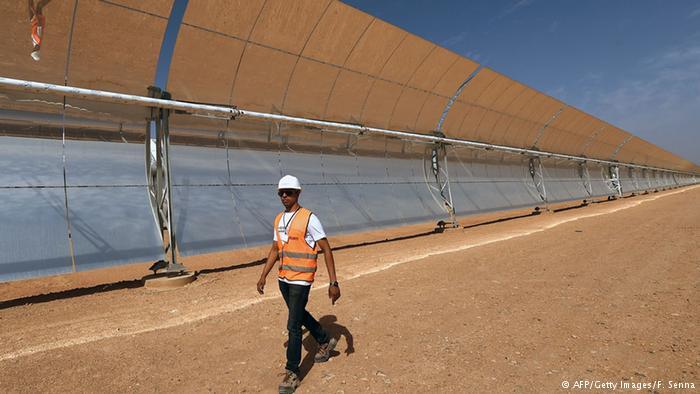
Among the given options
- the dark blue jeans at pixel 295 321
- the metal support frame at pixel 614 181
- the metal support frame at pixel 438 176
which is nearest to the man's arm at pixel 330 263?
the dark blue jeans at pixel 295 321

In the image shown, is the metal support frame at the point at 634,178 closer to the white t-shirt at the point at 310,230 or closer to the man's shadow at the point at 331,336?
the man's shadow at the point at 331,336

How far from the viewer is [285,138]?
12320mm

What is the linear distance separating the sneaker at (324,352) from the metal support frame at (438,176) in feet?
43.4

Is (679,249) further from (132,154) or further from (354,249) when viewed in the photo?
(132,154)

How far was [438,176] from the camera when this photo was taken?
1683 centimetres

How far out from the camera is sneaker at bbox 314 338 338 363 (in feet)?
11.9

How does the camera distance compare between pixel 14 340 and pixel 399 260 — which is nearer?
pixel 14 340

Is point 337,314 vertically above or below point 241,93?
below

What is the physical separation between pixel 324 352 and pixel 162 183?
707 centimetres

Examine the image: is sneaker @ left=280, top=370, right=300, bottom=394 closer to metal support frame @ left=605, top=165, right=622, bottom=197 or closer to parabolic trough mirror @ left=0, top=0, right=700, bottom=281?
parabolic trough mirror @ left=0, top=0, right=700, bottom=281

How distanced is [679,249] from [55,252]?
45.7ft

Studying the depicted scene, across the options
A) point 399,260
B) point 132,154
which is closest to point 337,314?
point 399,260

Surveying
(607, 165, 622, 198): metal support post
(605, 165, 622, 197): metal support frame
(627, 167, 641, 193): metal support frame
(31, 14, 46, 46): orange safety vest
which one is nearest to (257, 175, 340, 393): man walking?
(31, 14, 46, 46): orange safety vest

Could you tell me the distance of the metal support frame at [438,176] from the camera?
16531mm
